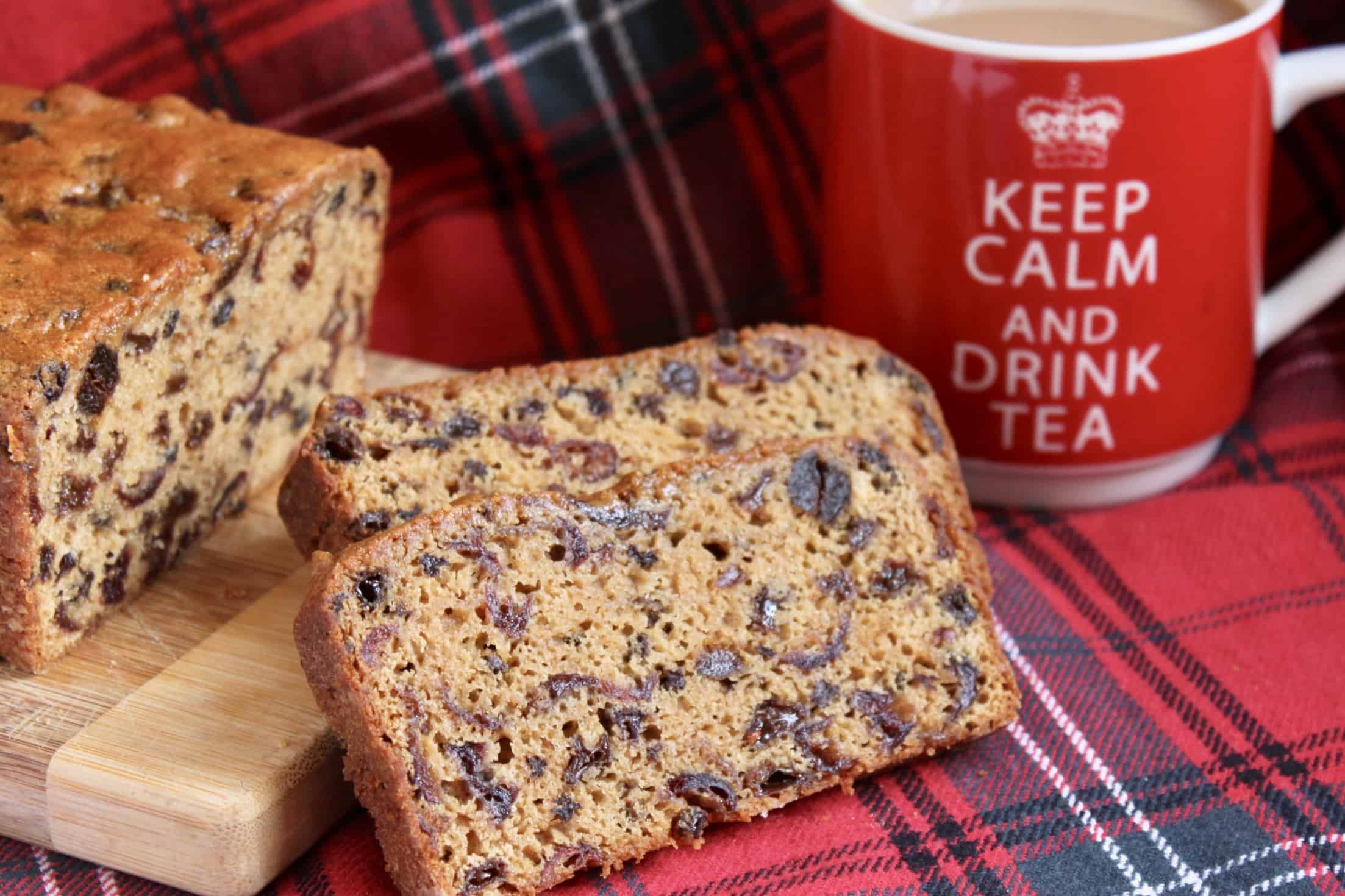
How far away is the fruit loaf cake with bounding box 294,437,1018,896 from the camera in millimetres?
2143

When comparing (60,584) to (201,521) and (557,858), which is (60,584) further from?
(557,858)

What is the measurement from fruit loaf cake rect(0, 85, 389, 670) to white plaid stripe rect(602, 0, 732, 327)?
28.4 inches

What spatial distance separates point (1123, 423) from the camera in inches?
114

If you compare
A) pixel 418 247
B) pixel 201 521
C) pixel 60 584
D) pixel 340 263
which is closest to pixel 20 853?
A: pixel 60 584

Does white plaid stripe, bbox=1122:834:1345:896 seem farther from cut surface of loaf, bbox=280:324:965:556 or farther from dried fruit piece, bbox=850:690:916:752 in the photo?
cut surface of loaf, bbox=280:324:965:556

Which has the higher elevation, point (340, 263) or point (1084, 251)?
point (340, 263)

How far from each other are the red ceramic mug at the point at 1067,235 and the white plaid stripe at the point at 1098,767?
422 mm

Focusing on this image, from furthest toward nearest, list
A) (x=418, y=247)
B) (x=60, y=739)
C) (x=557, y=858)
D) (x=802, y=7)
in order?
(x=418, y=247)
(x=802, y=7)
(x=60, y=739)
(x=557, y=858)

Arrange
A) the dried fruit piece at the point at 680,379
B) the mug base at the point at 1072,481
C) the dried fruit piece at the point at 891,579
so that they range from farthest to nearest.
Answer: the mug base at the point at 1072,481 < the dried fruit piece at the point at 680,379 < the dried fruit piece at the point at 891,579

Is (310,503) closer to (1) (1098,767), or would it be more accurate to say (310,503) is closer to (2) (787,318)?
(1) (1098,767)

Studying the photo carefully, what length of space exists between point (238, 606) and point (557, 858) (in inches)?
30.6

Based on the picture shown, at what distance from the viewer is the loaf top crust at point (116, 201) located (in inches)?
95.0

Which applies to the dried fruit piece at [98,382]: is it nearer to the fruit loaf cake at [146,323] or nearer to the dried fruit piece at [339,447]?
the fruit loaf cake at [146,323]

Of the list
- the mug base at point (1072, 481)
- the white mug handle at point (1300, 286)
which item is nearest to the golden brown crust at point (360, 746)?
the mug base at point (1072, 481)
